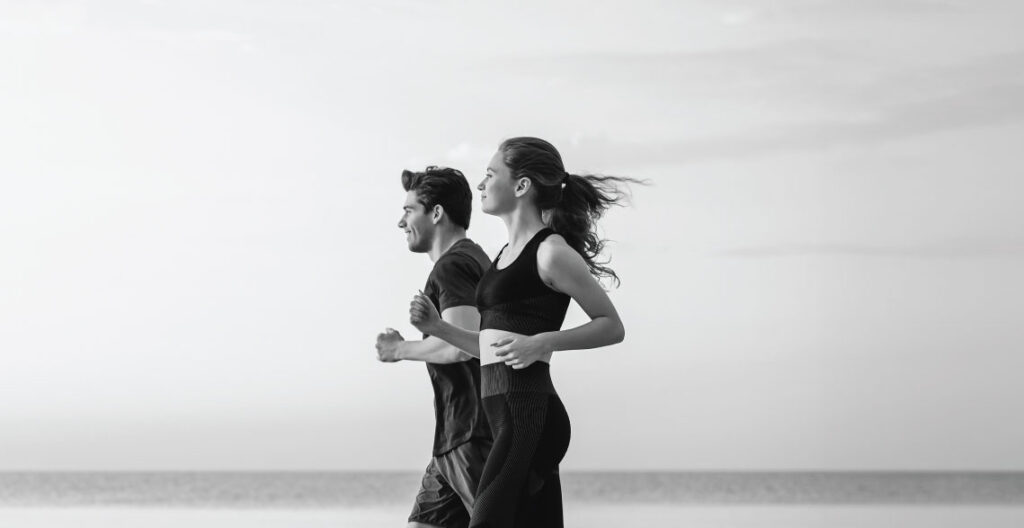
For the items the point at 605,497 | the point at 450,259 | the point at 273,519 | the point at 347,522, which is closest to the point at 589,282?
the point at 450,259

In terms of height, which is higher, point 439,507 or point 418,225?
point 418,225

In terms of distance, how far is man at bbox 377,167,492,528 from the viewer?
4.07 m

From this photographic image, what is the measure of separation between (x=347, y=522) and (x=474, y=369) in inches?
397

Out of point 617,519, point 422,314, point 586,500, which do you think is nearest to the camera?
point 422,314

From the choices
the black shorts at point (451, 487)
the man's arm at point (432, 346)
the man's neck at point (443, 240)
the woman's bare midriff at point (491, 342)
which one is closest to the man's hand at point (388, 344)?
the man's arm at point (432, 346)

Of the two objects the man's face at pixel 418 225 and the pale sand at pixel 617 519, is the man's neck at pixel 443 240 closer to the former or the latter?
the man's face at pixel 418 225

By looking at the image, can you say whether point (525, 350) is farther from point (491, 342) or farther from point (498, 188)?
point (498, 188)

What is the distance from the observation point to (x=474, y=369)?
417cm

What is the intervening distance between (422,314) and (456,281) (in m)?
0.78

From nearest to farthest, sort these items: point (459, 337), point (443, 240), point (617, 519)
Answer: point (459, 337), point (443, 240), point (617, 519)

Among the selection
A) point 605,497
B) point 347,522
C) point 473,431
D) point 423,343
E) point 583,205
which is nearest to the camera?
point 583,205

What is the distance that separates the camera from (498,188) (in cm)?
343

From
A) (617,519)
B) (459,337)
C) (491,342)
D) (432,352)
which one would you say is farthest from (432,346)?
(617,519)

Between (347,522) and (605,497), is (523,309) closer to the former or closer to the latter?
(347,522)
